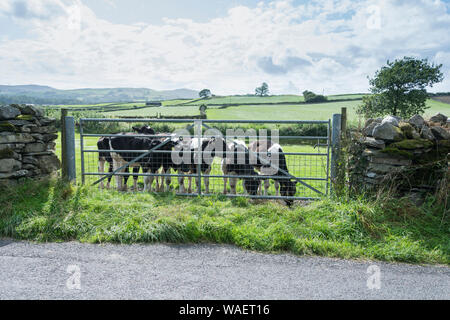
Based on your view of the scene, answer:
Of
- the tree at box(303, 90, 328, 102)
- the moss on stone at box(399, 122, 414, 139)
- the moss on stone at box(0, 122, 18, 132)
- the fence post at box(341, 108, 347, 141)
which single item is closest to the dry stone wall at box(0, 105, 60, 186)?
the moss on stone at box(0, 122, 18, 132)

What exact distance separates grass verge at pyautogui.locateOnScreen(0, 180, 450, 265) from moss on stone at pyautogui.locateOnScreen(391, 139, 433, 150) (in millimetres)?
987

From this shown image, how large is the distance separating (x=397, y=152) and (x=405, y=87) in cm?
4312

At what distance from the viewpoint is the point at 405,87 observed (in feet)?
137

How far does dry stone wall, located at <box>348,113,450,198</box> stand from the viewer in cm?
560

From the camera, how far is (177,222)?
5055 mm

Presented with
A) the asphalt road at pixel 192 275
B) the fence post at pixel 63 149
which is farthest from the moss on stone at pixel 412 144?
the fence post at pixel 63 149

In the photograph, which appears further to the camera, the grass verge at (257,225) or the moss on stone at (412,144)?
the moss on stone at (412,144)

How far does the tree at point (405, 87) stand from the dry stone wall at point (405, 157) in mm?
37832

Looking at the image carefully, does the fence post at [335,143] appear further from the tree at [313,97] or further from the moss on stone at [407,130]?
the tree at [313,97]

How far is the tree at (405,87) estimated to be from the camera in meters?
41.0

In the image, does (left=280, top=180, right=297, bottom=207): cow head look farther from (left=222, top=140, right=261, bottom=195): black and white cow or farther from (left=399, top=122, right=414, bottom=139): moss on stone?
(left=399, top=122, right=414, bottom=139): moss on stone

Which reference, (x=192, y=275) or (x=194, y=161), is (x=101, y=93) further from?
(x=192, y=275)

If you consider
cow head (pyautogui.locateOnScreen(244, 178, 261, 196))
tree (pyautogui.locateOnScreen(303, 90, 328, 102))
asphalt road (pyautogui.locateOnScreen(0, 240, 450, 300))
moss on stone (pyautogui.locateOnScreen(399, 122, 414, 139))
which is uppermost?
tree (pyautogui.locateOnScreen(303, 90, 328, 102))

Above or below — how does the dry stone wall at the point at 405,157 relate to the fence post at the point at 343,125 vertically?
below
